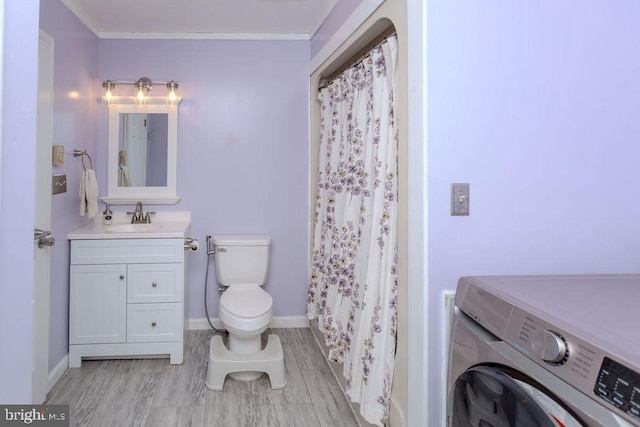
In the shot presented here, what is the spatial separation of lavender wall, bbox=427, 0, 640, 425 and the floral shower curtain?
407 millimetres

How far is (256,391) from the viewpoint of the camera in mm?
2668

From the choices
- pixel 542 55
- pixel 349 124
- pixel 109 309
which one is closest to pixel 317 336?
pixel 109 309

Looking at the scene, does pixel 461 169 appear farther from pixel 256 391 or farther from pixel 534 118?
pixel 256 391

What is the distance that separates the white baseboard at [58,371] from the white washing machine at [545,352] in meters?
2.37

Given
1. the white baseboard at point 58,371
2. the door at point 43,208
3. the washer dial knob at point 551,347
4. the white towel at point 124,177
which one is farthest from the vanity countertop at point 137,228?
the washer dial knob at point 551,347

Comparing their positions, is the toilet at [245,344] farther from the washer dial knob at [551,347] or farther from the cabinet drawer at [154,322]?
the washer dial knob at [551,347]

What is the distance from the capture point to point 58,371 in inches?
109

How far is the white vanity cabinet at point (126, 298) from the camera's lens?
293 centimetres

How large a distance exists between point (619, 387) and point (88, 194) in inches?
122

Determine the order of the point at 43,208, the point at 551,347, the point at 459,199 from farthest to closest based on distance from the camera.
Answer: the point at 43,208 → the point at 459,199 → the point at 551,347

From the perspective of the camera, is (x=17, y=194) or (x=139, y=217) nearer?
(x=17, y=194)

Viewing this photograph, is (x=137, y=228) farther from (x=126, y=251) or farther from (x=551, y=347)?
(x=551, y=347)

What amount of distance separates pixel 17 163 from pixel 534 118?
4.81 ft

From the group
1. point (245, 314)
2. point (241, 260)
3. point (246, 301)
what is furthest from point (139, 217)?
point (245, 314)
